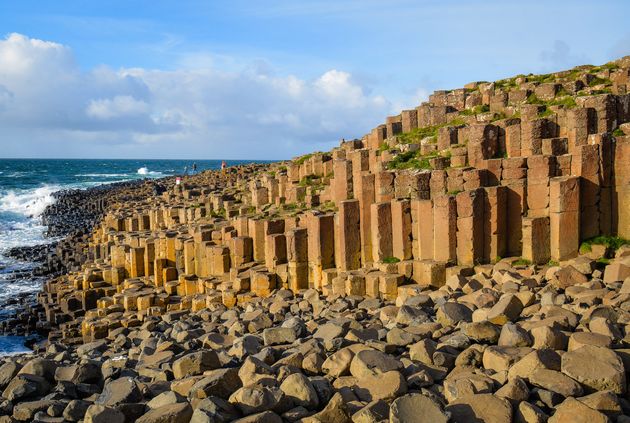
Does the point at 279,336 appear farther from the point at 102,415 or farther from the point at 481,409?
the point at 481,409

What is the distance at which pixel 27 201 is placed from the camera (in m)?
57.1

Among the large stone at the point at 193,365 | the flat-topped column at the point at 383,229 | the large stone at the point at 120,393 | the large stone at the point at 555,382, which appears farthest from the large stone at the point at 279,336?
the flat-topped column at the point at 383,229

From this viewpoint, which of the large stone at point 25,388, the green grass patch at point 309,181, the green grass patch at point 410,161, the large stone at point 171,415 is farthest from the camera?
the green grass patch at point 309,181

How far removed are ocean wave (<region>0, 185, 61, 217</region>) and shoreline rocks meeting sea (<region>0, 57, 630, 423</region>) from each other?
1343 inches

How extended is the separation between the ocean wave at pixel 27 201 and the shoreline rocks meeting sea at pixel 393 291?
3412 cm

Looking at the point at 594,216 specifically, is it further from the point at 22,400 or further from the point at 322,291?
the point at 22,400

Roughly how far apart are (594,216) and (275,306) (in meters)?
6.80

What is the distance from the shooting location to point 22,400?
7363mm

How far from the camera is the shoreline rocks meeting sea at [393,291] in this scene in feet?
19.7

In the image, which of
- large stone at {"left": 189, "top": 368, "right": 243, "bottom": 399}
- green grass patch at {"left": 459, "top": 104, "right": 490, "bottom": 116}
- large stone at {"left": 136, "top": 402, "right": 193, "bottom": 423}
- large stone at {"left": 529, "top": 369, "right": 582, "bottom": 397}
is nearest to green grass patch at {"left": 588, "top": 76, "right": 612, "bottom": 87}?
green grass patch at {"left": 459, "top": 104, "right": 490, "bottom": 116}

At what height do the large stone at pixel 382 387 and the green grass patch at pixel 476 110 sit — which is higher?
the green grass patch at pixel 476 110

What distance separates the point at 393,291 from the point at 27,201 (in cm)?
5373

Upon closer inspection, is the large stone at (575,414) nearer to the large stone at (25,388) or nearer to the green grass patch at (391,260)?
the large stone at (25,388)

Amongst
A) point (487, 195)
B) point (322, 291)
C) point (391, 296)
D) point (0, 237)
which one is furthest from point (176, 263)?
point (0, 237)
